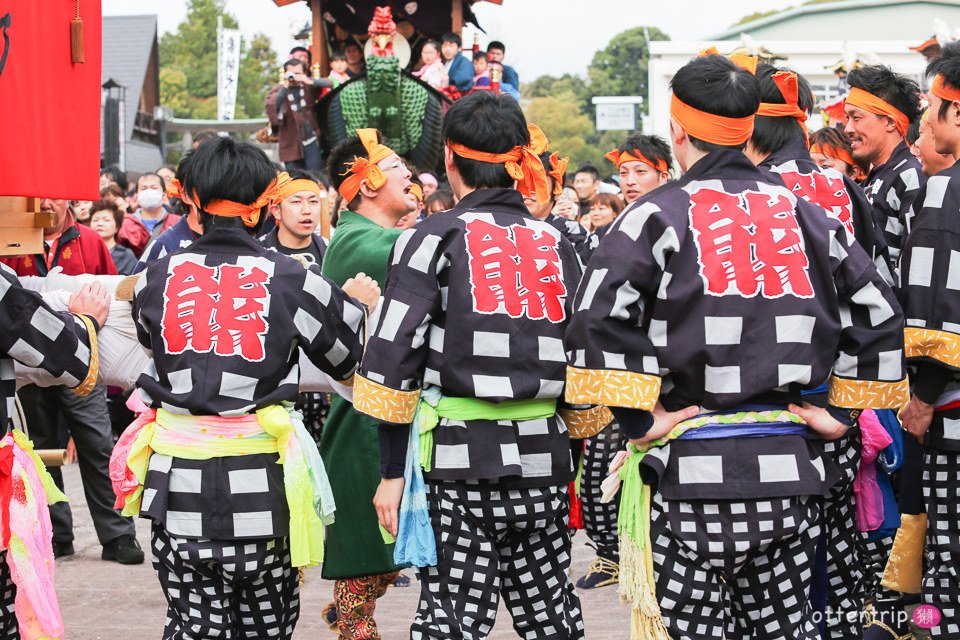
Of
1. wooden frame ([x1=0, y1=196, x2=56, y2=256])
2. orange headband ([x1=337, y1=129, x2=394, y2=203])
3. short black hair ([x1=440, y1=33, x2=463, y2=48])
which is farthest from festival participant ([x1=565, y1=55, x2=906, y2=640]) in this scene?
short black hair ([x1=440, y1=33, x2=463, y2=48])

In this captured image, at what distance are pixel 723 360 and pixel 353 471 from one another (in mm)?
1988

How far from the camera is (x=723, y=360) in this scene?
108 inches

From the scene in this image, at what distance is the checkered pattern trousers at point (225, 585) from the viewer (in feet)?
10.5

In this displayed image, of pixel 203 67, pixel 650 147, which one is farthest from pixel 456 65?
pixel 203 67

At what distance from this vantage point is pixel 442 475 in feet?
10.6

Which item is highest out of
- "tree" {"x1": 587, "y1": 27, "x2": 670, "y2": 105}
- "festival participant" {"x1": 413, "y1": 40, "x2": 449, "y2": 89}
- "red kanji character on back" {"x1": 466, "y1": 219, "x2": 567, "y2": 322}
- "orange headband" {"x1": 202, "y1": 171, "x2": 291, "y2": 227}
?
"tree" {"x1": 587, "y1": 27, "x2": 670, "y2": 105}

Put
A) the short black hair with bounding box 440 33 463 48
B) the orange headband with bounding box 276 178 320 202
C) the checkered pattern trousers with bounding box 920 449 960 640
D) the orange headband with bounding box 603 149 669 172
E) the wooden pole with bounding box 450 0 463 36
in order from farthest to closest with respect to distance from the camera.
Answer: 1. the wooden pole with bounding box 450 0 463 36
2. the short black hair with bounding box 440 33 463 48
3. the orange headband with bounding box 276 178 320 202
4. the orange headband with bounding box 603 149 669 172
5. the checkered pattern trousers with bounding box 920 449 960 640

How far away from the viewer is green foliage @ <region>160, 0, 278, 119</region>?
3872cm

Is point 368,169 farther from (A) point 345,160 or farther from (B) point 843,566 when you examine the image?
(B) point 843,566

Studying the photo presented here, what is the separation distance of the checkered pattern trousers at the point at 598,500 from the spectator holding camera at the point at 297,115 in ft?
23.0

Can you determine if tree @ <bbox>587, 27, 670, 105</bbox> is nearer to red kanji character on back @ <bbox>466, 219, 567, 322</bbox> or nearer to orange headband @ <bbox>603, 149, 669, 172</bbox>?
orange headband @ <bbox>603, 149, 669, 172</bbox>

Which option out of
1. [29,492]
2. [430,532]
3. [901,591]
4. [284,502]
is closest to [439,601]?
[430,532]

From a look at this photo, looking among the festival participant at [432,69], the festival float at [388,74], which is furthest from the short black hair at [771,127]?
the festival participant at [432,69]

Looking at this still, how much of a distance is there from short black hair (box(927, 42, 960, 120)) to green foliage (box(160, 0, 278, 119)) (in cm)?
3619
